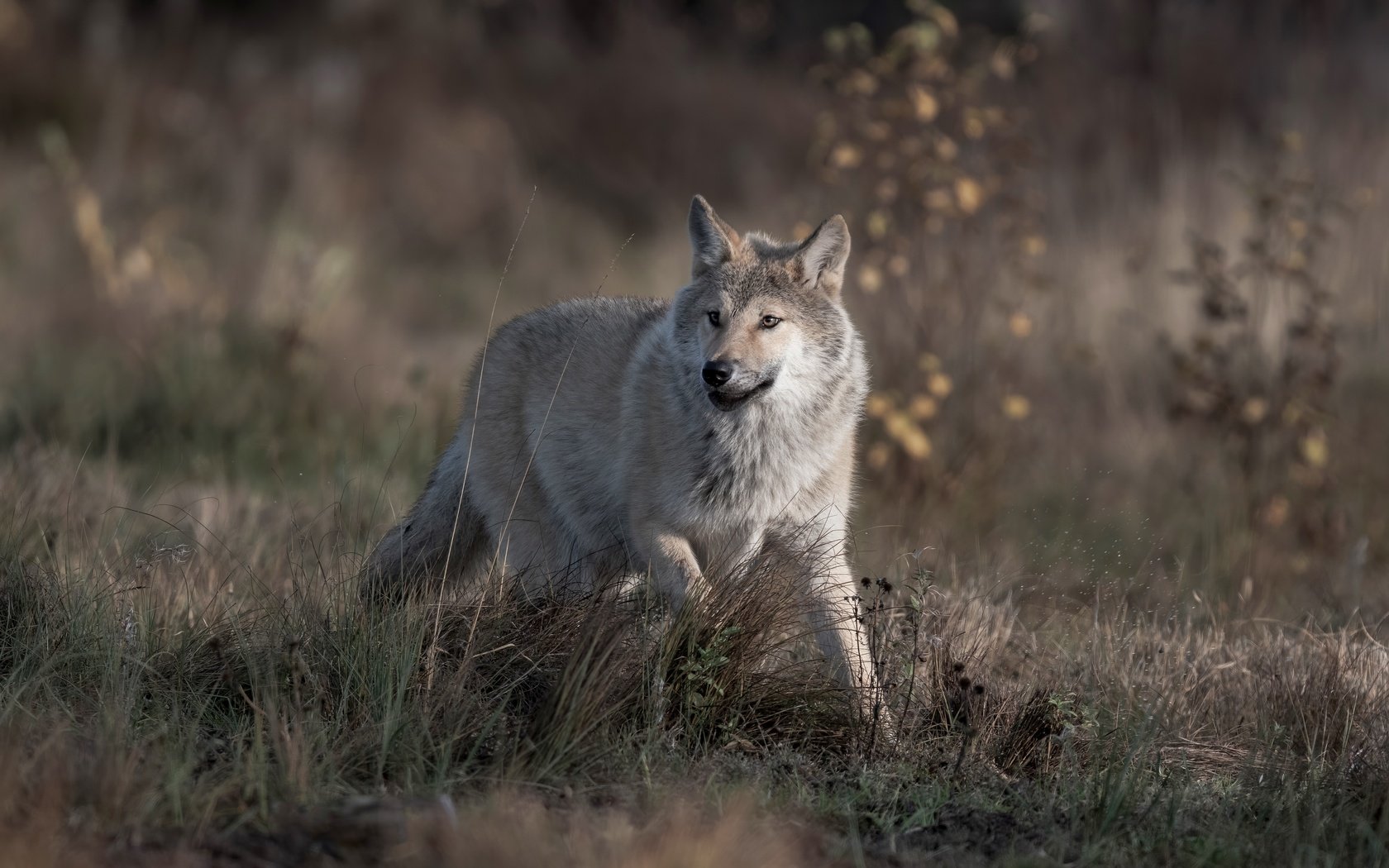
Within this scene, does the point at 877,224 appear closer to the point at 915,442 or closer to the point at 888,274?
the point at 888,274

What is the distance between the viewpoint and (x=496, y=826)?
3.14 m

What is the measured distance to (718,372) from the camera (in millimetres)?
4691

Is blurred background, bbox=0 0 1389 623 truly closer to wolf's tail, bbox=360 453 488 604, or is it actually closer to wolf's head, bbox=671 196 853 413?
wolf's tail, bbox=360 453 488 604

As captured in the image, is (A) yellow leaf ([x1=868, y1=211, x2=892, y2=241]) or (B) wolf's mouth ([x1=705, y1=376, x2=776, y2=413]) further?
(A) yellow leaf ([x1=868, y1=211, x2=892, y2=241])

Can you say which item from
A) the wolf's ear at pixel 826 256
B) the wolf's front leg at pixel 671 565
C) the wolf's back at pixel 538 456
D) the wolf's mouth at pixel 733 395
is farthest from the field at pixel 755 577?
the wolf's ear at pixel 826 256

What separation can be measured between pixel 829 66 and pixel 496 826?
5793 mm

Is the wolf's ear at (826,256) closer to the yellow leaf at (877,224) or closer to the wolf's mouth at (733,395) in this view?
the wolf's mouth at (733,395)

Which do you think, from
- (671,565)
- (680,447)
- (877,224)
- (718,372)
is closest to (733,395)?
(718,372)

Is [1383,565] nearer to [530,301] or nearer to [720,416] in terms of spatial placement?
[720,416]

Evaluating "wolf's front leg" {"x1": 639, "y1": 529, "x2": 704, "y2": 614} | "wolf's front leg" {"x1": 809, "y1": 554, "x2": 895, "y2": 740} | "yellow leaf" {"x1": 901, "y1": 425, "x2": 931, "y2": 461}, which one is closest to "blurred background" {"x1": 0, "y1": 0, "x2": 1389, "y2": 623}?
"yellow leaf" {"x1": 901, "y1": 425, "x2": 931, "y2": 461}

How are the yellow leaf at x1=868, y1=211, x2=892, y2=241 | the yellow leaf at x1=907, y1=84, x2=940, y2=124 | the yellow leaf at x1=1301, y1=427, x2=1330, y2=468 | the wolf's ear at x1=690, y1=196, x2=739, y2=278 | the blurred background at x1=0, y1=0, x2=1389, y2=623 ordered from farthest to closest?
the yellow leaf at x1=868, y1=211, x2=892, y2=241
the yellow leaf at x1=1301, y1=427, x2=1330, y2=468
the yellow leaf at x1=907, y1=84, x2=940, y2=124
the blurred background at x1=0, y1=0, x2=1389, y2=623
the wolf's ear at x1=690, y1=196, x2=739, y2=278

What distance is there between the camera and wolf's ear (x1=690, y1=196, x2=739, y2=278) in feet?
17.5

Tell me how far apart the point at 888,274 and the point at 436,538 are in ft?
13.2

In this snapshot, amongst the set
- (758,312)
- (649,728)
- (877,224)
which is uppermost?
(877,224)
